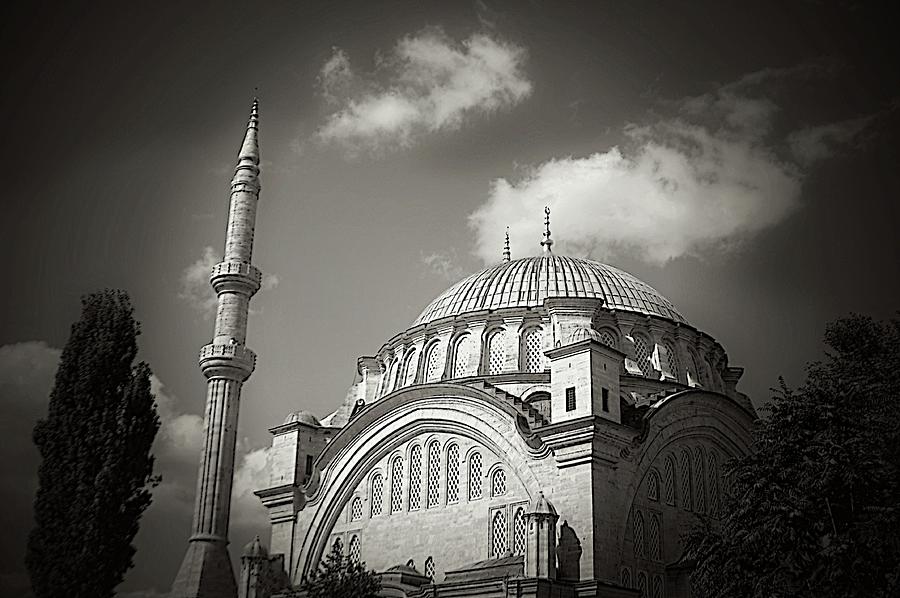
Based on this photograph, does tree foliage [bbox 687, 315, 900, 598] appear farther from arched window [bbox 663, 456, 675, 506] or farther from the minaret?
the minaret

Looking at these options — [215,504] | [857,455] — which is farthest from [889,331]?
[215,504]

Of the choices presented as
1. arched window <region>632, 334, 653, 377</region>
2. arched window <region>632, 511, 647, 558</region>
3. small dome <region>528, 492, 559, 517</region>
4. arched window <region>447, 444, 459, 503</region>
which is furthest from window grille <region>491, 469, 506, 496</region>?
arched window <region>632, 334, 653, 377</region>

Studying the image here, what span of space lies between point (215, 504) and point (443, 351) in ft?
27.7

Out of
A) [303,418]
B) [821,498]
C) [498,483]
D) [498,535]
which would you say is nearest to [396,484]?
[498,483]

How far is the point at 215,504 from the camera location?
28.6 m

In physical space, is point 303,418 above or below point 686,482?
above

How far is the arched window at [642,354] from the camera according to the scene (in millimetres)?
30484

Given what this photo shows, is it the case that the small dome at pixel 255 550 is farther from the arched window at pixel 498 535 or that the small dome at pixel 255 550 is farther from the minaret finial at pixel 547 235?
the minaret finial at pixel 547 235

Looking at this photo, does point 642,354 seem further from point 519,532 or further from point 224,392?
point 224,392

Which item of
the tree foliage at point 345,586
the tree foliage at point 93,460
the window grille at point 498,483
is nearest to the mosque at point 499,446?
the window grille at point 498,483

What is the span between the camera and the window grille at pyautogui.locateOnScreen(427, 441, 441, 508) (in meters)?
27.2

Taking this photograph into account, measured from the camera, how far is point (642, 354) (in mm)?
30984

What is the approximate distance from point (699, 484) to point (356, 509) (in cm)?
999

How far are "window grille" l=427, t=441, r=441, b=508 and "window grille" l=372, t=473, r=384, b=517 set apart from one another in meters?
1.83
